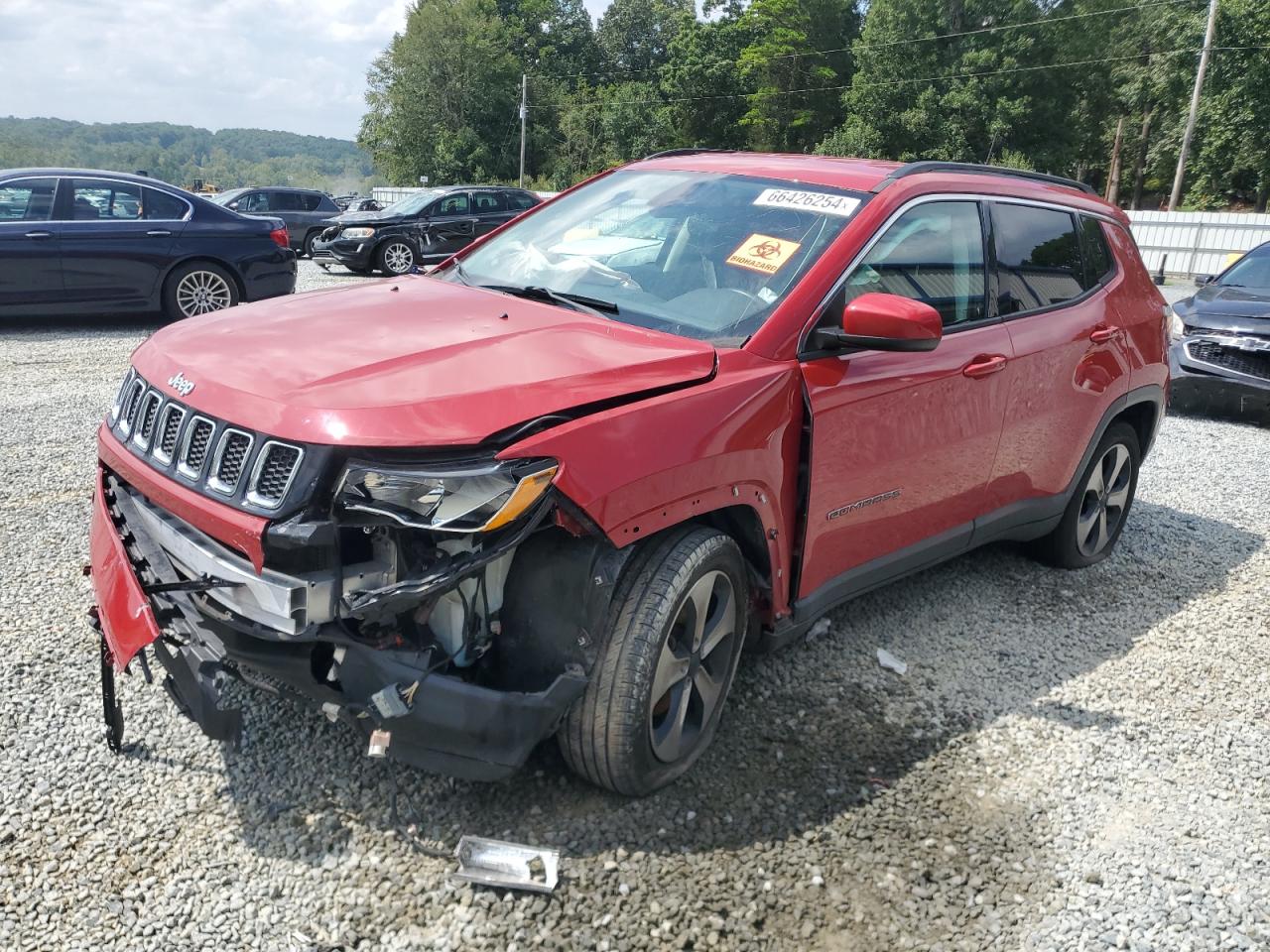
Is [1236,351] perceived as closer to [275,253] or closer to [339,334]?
[339,334]

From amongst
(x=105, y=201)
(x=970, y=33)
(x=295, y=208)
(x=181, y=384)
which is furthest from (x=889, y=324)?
(x=970, y=33)

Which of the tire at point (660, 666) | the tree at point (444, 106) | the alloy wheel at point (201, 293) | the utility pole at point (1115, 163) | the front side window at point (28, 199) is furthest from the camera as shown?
the tree at point (444, 106)

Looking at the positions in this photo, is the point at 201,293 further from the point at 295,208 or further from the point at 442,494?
the point at 295,208

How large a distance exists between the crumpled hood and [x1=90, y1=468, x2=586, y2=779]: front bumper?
50cm

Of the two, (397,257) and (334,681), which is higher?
(397,257)

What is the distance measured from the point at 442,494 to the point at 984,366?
2.39 m

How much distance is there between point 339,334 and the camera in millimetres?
2988

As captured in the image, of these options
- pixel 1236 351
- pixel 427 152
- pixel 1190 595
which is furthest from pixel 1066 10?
pixel 1190 595

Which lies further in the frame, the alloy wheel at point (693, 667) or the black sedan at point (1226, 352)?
the black sedan at point (1226, 352)

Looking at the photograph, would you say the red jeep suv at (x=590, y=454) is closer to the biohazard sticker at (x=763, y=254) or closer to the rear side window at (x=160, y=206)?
the biohazard sticker at (x=763, y=254)

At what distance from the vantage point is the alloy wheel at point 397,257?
16.9m

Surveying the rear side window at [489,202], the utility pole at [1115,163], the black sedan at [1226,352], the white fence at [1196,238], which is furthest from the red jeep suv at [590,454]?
the utility pole at [1115,163]

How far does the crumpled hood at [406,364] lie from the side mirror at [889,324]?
0.49 meters

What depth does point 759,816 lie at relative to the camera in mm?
2982
